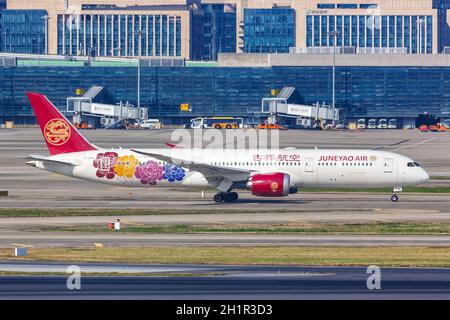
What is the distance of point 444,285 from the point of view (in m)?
43.6

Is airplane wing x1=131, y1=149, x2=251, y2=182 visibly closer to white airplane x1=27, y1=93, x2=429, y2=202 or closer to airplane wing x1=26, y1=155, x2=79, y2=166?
white airplane x1=27, y1=93, x2=429, y2=202

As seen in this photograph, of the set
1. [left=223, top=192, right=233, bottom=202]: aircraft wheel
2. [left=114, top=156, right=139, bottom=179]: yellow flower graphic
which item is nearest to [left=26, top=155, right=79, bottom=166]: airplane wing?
[left=114, top=156, right=139, bottom=179]: yellow flower graphic

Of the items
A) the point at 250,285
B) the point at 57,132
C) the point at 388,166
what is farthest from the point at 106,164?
the point at 250,285

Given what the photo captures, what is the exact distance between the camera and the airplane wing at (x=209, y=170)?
77.5 m

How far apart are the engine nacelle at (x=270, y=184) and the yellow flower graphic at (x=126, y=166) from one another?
8130 mm

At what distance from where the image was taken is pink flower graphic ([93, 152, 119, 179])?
79.4 meters

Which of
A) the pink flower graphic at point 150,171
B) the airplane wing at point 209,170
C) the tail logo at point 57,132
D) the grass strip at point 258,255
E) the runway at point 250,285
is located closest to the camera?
the runway at point 250,285

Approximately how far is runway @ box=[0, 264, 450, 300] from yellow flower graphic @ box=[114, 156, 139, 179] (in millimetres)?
31037

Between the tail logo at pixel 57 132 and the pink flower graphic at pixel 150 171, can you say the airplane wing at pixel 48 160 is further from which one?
the pink flower graphic at pixel 150 171

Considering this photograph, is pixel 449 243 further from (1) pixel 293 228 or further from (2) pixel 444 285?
(2) pixel 444 285

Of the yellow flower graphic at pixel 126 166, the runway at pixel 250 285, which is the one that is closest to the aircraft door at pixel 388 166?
the yellow flower graphic at pixel 126 166

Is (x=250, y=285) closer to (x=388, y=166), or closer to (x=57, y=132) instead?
(x=388, y=166)
